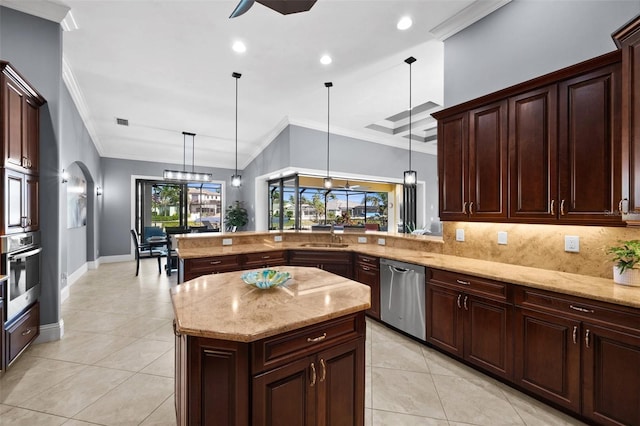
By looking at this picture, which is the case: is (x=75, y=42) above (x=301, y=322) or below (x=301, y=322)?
above

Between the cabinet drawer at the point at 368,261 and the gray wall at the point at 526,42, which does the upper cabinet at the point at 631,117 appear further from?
the cabinet drawer at the point at 368,261

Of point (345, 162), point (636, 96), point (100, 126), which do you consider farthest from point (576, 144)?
point (100, 126)

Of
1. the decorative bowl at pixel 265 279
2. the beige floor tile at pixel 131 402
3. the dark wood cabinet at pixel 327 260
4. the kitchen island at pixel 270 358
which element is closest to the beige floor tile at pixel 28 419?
the beige floor tile at pixel 131 402

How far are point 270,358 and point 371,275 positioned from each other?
2.51 m

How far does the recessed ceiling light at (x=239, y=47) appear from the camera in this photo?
3273 millimetres

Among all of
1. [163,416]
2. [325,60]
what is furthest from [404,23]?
[163,416]

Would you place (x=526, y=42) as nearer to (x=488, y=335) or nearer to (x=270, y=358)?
(x=488, y=335)

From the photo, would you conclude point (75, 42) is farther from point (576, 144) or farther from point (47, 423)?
point (576, 144)

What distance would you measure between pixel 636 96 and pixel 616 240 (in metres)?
1.07

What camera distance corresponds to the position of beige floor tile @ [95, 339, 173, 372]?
2.54 meters

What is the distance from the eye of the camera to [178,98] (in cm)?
477

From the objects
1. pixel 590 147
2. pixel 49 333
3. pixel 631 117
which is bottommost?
pixel 49 333

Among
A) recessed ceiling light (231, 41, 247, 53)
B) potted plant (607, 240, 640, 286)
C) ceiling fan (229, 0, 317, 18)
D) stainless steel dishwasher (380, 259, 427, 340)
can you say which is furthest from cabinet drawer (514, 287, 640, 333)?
recessed ceiling light (231, 41, 247, 53)

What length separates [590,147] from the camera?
6.59 feet
